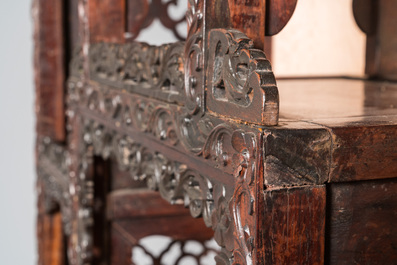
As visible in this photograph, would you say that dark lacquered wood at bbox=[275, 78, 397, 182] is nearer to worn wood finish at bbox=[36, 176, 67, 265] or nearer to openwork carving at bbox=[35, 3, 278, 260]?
openwork carving at bbox=[35, 3, 278, 260]

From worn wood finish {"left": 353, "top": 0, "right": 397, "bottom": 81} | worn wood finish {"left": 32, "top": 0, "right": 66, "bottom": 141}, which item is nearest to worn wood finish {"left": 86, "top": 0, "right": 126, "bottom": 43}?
worn wood finish {"left": 32, "top": 0, "right": 66, "bottom": 141}

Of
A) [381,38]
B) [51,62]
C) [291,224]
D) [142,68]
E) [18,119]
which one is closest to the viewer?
[291,224]

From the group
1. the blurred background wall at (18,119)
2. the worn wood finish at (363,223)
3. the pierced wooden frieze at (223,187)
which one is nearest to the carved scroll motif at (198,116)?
the pierced wooden frieze at (223,187)

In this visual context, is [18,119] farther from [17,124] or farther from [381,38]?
→ [381,38]

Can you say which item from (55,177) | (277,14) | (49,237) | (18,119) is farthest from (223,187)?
(18,119)

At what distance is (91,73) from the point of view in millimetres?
1443

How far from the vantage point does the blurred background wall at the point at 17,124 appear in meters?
2.48

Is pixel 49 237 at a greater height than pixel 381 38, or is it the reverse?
pixel 381 38

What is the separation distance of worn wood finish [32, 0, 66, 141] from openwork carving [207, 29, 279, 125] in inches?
45.9

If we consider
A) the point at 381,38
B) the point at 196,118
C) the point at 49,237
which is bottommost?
the point at 49,237

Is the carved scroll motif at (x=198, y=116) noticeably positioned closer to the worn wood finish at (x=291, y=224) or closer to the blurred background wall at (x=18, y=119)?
the worn wood finish at (x=291, y=224)

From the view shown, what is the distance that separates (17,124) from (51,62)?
0.80 meters

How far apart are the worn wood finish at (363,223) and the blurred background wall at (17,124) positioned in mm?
2059

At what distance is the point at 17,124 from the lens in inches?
100.0
